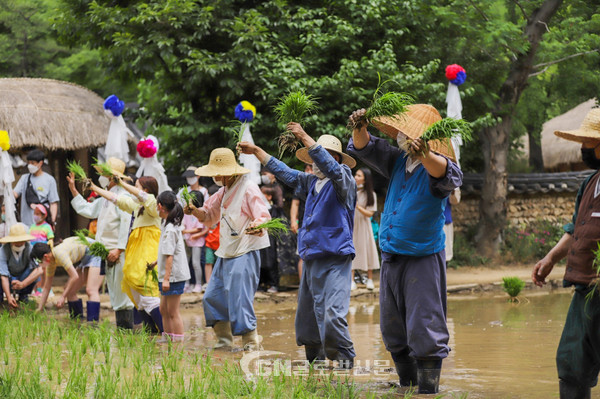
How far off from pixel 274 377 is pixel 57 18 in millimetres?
10840

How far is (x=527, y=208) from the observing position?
1736cm

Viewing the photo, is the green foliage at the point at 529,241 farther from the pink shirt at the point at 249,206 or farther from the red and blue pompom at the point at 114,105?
the pink shirt at the point at 249,206

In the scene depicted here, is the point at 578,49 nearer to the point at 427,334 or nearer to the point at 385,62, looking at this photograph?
the point at 385,62

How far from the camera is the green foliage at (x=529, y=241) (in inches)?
627

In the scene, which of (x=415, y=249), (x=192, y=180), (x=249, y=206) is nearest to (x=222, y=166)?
(x=249, y=206)

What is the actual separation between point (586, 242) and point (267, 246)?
3.24 metres

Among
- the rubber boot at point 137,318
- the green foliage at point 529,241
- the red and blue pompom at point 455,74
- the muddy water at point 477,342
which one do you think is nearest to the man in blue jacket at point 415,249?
the muddy water at point 477,342

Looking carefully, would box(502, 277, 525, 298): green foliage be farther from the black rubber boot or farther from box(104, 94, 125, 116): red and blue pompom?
the black rubber boot

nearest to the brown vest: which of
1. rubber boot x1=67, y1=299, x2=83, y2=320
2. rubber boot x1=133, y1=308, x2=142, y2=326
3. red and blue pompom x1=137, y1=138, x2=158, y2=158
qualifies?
rubber boot x1=133, y1=308, x2=142, y2=326

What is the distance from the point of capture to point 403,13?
Answer: 13.7m

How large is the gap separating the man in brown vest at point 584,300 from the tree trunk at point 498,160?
10.3 meters

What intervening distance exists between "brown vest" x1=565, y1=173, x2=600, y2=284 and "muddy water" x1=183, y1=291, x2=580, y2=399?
1245 mm

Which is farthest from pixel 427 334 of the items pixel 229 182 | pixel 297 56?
pixel 297 56

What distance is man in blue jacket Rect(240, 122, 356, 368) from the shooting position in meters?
6.07
